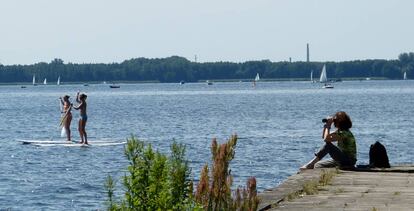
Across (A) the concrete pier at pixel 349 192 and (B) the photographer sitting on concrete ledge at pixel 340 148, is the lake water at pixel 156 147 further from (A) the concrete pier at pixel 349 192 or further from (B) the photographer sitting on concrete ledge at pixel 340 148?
(A) the concrete pier at pixel 349 192

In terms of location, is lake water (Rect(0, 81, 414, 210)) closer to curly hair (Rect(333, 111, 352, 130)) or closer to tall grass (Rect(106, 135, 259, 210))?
curly hair (Rect(333, 111, 352, 130))

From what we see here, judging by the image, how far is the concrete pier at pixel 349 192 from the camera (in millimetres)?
13969

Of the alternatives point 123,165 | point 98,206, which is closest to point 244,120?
point 123,165

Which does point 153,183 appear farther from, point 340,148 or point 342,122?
point 342,122

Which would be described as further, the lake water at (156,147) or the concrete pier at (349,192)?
the lake water at (156,147)

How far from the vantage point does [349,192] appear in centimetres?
1537

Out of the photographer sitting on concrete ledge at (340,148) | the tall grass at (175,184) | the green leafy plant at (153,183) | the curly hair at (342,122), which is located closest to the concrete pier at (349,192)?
the photographer sitting on concrete ledge at (340,148)

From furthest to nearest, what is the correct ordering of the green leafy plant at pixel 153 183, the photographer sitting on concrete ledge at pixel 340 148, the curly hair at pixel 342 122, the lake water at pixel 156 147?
1. the lake water at pixel 156 147
2. the curly hair at pixel 342 122
3. the photographer sitting on concrete ledge at pixel 340 148
4. the green leafy plant at pixel 153 183

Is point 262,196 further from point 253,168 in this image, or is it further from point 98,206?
point 253,168

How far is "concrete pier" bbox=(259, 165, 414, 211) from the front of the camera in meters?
14.0

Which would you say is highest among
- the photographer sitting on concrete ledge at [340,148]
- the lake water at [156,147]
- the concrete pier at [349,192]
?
the photographer sitting on concrete ledge at [340,148]

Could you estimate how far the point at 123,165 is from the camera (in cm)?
2759

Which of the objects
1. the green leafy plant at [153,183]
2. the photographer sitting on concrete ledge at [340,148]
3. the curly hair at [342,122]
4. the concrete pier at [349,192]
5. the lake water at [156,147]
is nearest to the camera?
the green leafy plant at [153,183]

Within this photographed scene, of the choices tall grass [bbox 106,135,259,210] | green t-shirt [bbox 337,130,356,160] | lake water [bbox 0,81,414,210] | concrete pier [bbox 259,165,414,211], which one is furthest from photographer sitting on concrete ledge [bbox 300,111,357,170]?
tall grass [bbox 106,135,259,210]
